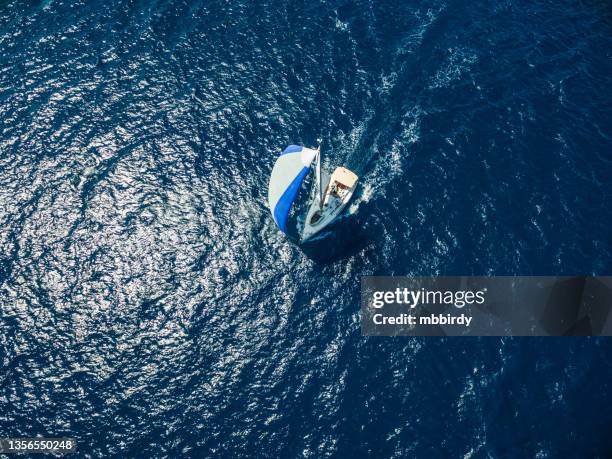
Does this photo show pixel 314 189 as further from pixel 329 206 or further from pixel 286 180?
pixel 286 180

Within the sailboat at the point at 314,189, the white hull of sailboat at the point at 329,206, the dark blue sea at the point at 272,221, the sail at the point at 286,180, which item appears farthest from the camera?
the white hull of sailboat at the point at 329,206

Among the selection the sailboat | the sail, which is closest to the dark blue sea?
the sailboat

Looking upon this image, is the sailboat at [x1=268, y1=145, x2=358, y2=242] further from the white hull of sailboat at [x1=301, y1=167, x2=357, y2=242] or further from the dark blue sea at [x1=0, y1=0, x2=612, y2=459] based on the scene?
the dark blue sea at [x1=0, y1=0, x2=612, y2=459]

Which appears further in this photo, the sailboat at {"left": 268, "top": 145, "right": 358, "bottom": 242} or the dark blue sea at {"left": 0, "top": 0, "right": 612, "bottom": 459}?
the sailboat at {"left": 268, "top": 145, "right": 358, "bottom": 242}

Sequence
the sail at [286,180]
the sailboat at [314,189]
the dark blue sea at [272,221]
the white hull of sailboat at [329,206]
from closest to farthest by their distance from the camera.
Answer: the dark blue sea at [272,221], the sail at [286,180], the sailboat at [314,189], the white hull of sailboat at [329,206]

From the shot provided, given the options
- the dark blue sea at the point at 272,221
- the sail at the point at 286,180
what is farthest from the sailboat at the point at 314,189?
the dark blue sea at the point at 272,221

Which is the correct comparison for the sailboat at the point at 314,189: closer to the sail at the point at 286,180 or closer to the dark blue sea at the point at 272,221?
the sail at the point at 286,180

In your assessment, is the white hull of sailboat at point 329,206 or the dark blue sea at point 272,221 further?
the white hull of sailboat at point 329,206
